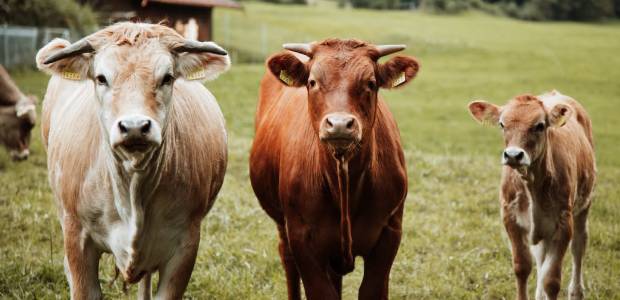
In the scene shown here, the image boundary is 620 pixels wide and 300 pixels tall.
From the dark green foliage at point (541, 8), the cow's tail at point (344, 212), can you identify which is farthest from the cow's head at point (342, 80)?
the dark green foliage at point (541, 8)

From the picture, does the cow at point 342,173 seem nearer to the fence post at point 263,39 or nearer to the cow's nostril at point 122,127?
the cow's nostril at point 122,127

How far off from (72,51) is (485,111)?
4034mm

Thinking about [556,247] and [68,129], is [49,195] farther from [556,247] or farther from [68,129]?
[556,247]

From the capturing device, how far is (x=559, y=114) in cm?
676

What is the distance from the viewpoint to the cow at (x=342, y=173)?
4.66m

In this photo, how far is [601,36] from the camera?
5203cm

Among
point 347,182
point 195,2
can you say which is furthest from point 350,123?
point 195,2

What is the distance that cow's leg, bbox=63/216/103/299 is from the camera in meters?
4.73

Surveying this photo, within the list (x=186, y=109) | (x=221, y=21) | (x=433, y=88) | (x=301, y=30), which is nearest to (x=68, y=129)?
(x=186, y=109)

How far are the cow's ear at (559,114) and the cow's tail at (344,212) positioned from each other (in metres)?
2.73

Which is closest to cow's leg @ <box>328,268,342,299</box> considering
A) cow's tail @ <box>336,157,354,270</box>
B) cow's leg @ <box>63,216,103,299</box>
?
cow's tail @ <box>336,157,354,270</box>

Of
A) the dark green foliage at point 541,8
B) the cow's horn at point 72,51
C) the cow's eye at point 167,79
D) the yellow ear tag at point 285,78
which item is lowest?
the dark green foliage at point 541,8

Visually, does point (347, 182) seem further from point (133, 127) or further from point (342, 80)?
point (133, 127)

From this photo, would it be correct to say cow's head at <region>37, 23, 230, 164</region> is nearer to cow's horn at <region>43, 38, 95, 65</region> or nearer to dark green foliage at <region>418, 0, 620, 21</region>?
cow's horn at <region>43, 38, 95, 65</region>
